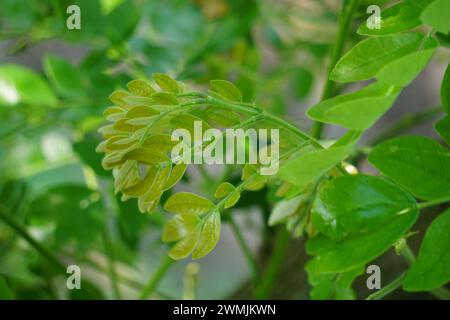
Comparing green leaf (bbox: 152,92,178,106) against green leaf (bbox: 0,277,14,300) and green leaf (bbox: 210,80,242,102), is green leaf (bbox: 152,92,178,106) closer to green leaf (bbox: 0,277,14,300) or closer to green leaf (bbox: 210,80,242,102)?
green leaf (bbox: 210,80,242,102)

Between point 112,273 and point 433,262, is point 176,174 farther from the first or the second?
point 112,273

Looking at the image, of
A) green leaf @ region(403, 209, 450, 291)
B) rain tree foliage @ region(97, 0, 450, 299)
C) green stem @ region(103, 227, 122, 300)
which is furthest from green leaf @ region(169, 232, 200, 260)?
green stem @ region(103, 227, 122, 300)

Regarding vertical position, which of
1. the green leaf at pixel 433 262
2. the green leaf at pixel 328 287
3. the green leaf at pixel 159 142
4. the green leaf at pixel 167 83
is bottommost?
the green leaf at pixel 433 262

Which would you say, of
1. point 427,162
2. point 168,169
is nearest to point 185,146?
point 168,169

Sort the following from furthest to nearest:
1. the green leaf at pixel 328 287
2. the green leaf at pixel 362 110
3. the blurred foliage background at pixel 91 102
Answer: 1. the blurred foliage background at pixel 91 102
2. the green leaf at pixel 328 287
3. the green leaf at pixel 362 110

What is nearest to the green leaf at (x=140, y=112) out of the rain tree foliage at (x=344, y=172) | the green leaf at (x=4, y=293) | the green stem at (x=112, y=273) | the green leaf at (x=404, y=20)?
the rain tree foliage at (x=344, y=172)

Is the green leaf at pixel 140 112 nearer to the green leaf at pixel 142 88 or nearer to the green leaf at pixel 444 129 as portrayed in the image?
the green leaf at pixel 142 88
